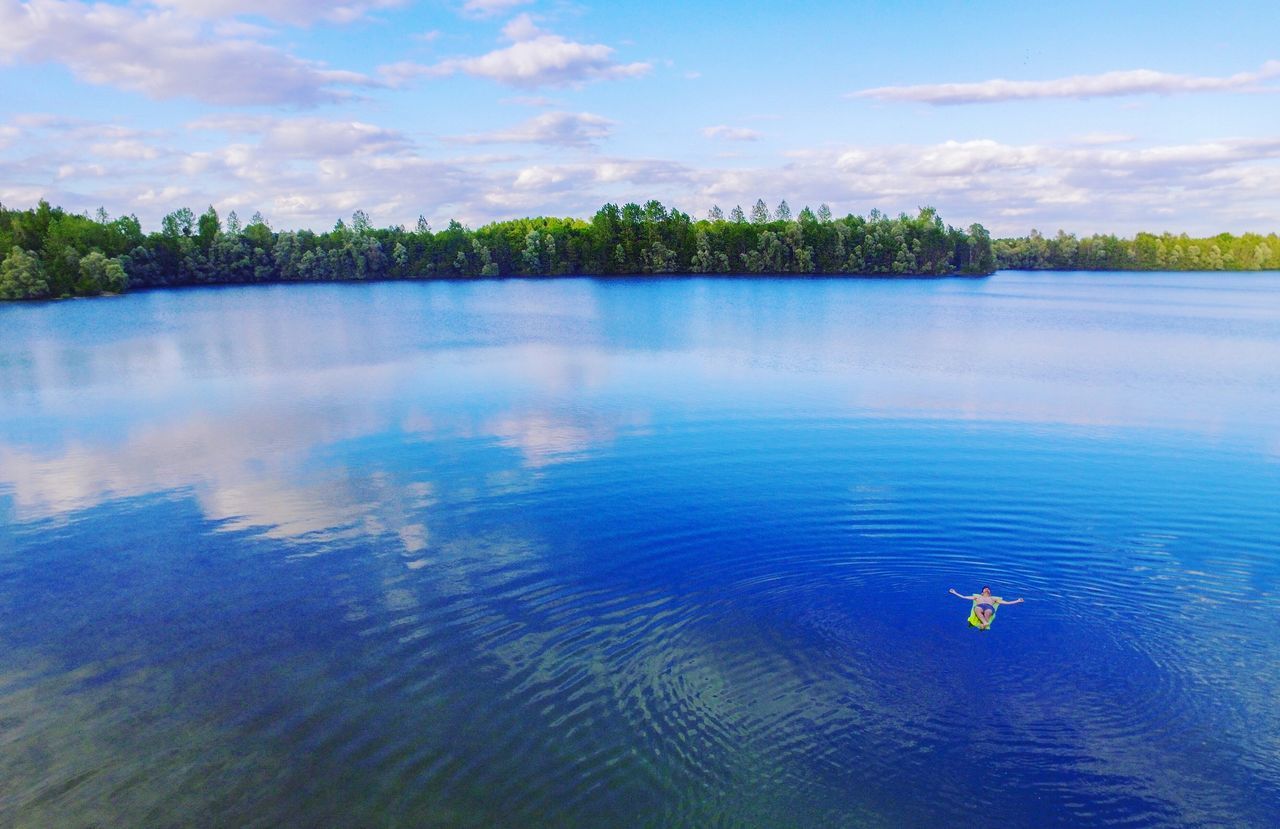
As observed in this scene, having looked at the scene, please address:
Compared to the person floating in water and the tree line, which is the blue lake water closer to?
the person floating in water

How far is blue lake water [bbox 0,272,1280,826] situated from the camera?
10.7 meters

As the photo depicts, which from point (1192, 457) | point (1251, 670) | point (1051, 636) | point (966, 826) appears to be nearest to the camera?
point (966, 826)

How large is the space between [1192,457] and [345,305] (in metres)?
90.8

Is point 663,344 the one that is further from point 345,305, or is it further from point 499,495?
point 345,305

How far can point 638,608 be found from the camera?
15.4m

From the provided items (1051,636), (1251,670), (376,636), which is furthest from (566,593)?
(1251,670)

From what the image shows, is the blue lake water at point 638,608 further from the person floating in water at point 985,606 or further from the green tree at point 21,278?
the green tree at point 21,278

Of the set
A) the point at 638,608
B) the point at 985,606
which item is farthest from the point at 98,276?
the point at 985,606

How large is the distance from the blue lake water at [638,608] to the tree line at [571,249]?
388ft

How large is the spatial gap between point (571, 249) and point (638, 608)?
147480mm

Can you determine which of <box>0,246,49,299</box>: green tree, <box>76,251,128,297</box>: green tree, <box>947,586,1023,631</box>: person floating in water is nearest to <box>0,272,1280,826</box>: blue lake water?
<box>947,586,1023,631</box>: person floating in water

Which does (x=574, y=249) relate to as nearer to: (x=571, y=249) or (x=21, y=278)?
(x=571, y=249)

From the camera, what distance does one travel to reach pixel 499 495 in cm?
2203

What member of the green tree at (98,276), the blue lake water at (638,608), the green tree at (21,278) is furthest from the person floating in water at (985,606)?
the green tree at (98,276)
